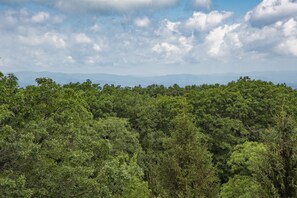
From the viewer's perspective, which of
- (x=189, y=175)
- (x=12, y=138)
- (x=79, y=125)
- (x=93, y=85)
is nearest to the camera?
(x=12, y=138)

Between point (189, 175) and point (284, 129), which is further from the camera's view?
point (189, 175)

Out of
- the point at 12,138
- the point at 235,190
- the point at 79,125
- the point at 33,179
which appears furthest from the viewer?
the point at 235,190

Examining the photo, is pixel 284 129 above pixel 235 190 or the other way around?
above

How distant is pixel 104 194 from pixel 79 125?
758cm

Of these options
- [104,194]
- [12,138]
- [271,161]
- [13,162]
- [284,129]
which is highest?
[284,129]

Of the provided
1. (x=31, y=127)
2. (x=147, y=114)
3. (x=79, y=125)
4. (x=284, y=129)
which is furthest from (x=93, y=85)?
(x=284, y=129)

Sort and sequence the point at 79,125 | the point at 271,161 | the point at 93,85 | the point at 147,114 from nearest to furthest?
the point at 271,161
the point at 79,125
the point at 147,114
the point at 93,85

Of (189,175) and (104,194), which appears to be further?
(189,175)

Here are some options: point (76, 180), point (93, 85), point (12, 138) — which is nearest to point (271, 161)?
point (76, 180)

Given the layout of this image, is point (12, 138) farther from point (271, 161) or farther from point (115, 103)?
point (115, 103)

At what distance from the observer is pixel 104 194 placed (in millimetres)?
15453

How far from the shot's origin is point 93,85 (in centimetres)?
4553

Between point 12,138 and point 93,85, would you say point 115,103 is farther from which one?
point 12,138

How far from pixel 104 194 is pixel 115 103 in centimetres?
2554
